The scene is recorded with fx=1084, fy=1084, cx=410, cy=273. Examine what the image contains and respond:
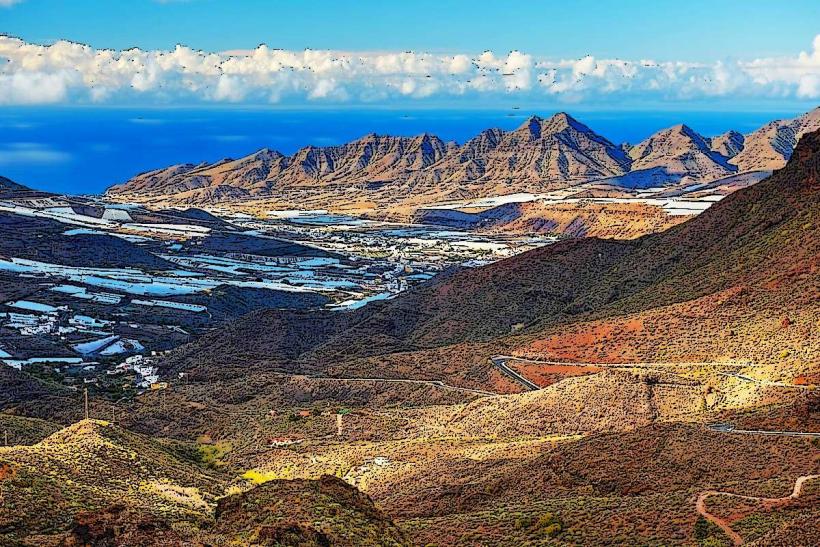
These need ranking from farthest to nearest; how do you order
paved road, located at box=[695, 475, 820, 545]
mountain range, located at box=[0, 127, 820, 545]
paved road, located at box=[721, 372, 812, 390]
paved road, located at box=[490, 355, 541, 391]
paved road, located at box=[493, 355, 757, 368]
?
paved road, located at box=[490, 355, 541, 391] < paved road, located at box=[493, 355, 757, 368] < paved road, located at box=[721, 372, 812, 390] < mountain range, located at box=[0, 127, 820, 545] < paved road, located at box=[695, 475, 820, 545]

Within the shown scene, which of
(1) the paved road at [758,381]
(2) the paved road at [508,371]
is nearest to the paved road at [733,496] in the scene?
(1) the paved road at [758,381]

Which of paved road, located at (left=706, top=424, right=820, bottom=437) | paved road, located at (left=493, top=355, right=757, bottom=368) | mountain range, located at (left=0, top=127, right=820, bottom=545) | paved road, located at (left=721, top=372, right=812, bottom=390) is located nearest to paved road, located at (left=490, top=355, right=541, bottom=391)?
paved road, located at (left=493, top=355, right=757, bottom=368)

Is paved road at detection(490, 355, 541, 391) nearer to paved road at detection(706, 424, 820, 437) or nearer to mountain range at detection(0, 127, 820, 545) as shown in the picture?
mountain range at detection(0, 127, 820, 545)

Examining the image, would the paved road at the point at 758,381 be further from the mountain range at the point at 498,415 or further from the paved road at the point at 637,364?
the paved road at the point at 637,364

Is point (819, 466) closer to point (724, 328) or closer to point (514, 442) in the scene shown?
point (514, 442)

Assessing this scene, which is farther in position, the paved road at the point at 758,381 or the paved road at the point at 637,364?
the paved road at the point at 637,364
